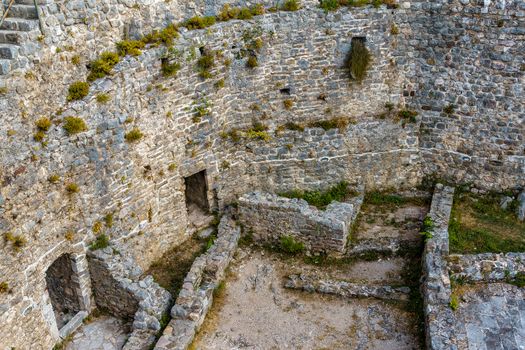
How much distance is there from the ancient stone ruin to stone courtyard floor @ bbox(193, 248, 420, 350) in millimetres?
42

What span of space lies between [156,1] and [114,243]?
5.30m

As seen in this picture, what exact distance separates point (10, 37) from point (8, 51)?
322mm

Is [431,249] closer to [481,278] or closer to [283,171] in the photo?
[481,278]

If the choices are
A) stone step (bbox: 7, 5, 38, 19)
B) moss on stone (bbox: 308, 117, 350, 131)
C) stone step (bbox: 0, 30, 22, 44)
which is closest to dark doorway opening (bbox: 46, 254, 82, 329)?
stone step (bbox: 0, 30, 22, 44)

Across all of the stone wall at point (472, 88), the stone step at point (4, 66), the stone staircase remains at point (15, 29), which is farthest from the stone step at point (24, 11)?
the stone wall at point (472, 88)

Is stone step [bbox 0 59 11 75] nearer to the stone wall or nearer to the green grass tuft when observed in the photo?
the stone wall

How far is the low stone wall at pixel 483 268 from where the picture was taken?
43.8ft

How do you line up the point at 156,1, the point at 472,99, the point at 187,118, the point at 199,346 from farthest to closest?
the point at 472,99 → the point at 187,118 → the point at 156,1 → the point at 199,346

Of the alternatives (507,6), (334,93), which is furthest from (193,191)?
(507,6)

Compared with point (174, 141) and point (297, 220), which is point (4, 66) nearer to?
point (174, 141)

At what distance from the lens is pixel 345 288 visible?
13.5m

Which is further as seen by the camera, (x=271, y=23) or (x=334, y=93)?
(x=334, y=93)

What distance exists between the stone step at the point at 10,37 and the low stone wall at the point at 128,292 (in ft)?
14.9

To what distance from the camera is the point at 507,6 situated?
14.4m
